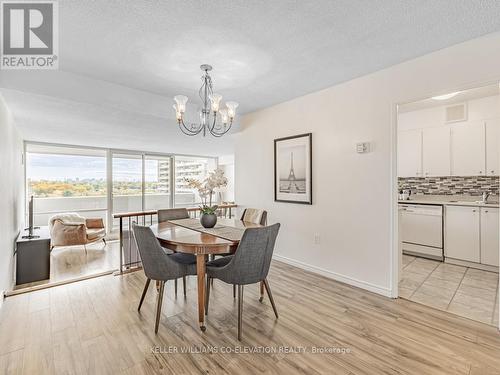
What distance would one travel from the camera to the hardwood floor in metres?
1.67

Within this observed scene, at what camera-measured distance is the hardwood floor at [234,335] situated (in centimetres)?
167

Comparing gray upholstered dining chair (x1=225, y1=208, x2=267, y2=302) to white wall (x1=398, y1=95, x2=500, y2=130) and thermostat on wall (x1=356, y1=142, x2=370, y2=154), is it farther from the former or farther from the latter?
white wall (x1=398, y1=95, x2=500, y2=130)

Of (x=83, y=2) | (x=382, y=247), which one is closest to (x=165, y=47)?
(x=83, y=2)

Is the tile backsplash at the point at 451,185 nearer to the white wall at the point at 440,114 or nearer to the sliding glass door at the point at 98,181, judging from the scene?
the white wall at the point at 440,114

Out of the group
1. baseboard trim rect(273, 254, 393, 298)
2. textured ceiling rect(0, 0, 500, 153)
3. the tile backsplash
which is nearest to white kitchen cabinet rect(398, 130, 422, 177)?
the tile backsplash

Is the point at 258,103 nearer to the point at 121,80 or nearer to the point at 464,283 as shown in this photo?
the point at 121,80

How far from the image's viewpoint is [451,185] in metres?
4.23

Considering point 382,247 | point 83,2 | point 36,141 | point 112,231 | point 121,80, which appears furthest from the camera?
point 112,231

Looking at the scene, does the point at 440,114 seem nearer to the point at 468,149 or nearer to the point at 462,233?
the point at 468,149

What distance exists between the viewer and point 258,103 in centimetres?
393

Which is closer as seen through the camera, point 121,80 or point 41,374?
point 41,374

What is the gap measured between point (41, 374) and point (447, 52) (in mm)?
4176

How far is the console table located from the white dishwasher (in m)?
5.46

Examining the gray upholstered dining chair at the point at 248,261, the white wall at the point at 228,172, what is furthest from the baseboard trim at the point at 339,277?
the white wall at the point at 228,172
